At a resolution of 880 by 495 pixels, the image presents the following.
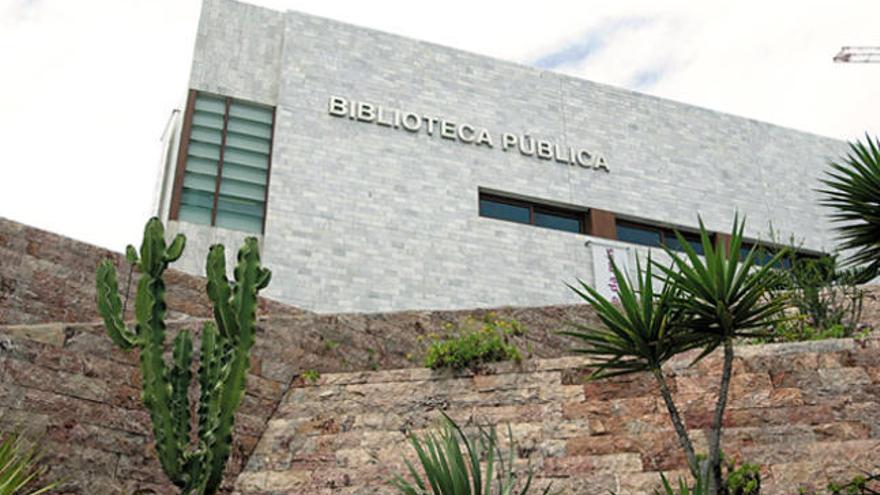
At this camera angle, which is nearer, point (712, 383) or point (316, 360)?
point (712, 383)

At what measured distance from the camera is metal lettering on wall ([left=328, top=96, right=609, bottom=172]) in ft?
62.5

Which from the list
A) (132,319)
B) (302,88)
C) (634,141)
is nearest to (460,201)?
(302,88)

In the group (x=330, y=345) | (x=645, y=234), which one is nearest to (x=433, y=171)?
(x=645, y=234)

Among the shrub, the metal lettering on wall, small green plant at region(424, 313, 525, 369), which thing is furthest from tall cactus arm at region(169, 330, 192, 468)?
the metal lettering on wall

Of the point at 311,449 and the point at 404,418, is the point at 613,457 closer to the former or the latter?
the point at 404,418

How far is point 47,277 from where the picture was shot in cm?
947

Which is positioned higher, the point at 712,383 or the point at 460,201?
the point at 460,201

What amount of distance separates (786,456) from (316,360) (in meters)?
4.60

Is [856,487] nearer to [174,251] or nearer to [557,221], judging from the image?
[174,251]

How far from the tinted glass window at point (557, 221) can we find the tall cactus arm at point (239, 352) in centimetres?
1316

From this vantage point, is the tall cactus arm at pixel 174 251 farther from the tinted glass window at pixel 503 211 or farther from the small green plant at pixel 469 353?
the tinted glass window at pixel 503 211

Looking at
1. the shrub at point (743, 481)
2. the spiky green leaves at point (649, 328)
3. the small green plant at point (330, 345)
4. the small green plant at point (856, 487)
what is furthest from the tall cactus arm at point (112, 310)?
the small green plant at point (856, 487)

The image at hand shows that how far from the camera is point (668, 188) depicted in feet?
71.1

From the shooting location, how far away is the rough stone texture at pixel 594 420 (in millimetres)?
7090
